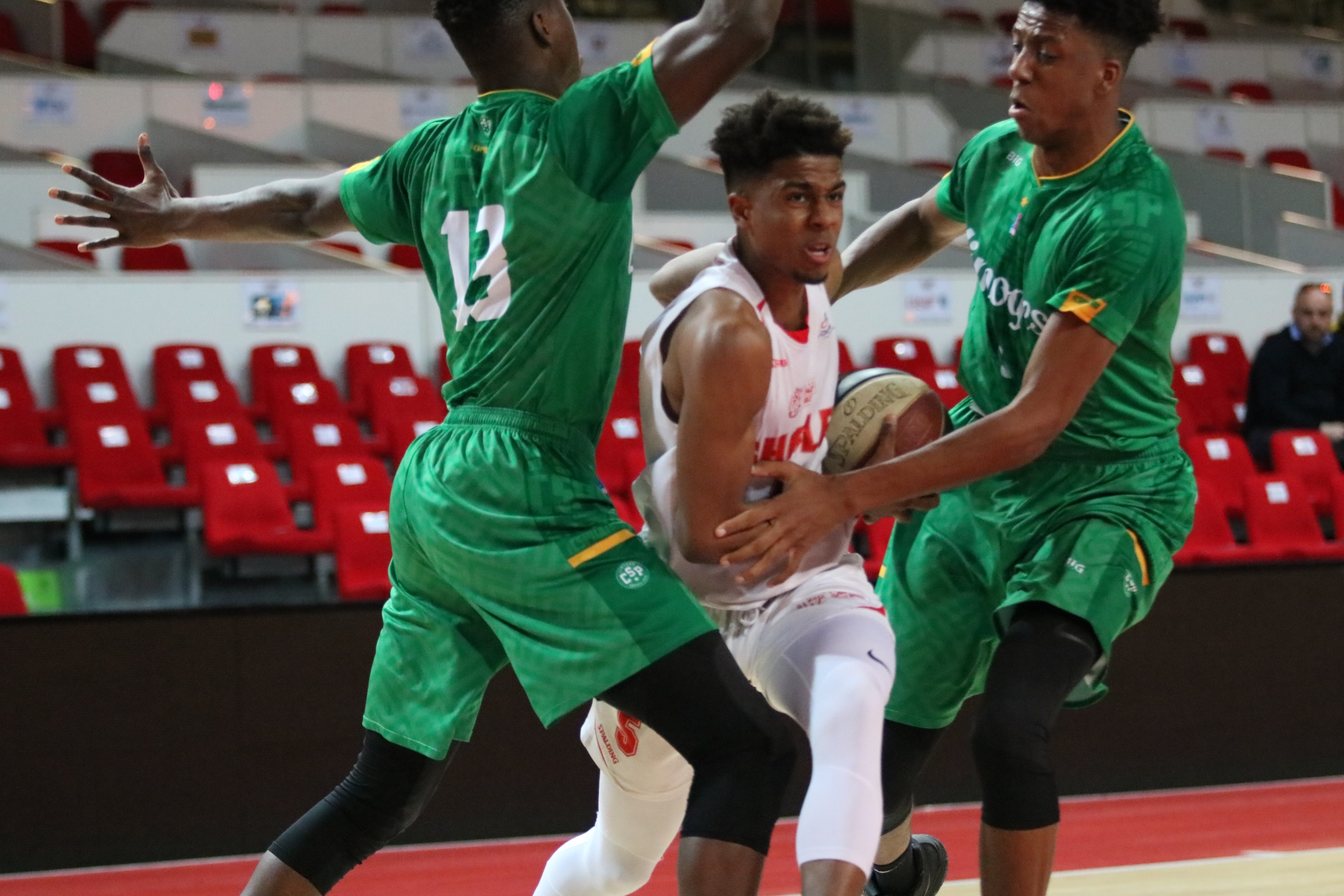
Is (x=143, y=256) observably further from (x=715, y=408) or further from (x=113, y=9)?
(x=715, y=408)

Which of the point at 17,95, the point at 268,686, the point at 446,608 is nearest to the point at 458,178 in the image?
the point at 446,608

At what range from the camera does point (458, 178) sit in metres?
Result: 2.51

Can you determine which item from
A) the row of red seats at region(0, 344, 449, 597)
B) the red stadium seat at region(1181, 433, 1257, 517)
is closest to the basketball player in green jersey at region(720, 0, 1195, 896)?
the row of red seats at region(0, 344, 449, 597)

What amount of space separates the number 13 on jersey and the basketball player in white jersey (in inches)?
10.5

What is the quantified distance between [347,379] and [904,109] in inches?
225

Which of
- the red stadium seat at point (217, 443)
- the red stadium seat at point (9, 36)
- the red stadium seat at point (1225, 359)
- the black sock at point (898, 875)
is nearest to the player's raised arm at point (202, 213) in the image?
the black sock at point (898, 875)

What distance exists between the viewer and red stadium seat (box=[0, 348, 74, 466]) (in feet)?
23.0

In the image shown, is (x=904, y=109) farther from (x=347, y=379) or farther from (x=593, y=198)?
(x=593, y=198)

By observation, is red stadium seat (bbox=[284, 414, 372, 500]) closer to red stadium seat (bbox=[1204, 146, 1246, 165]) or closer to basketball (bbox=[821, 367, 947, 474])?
basketball (bbox=[821, 367, 947, 474])

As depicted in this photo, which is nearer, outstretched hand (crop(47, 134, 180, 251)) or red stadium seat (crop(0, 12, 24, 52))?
outstretched hand (crop(47, 134, 180, 251))

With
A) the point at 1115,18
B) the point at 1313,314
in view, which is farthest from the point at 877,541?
the point at 1115,18

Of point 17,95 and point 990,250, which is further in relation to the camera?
point 17,95

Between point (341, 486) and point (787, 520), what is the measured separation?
434cm

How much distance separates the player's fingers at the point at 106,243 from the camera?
9.68 ft
